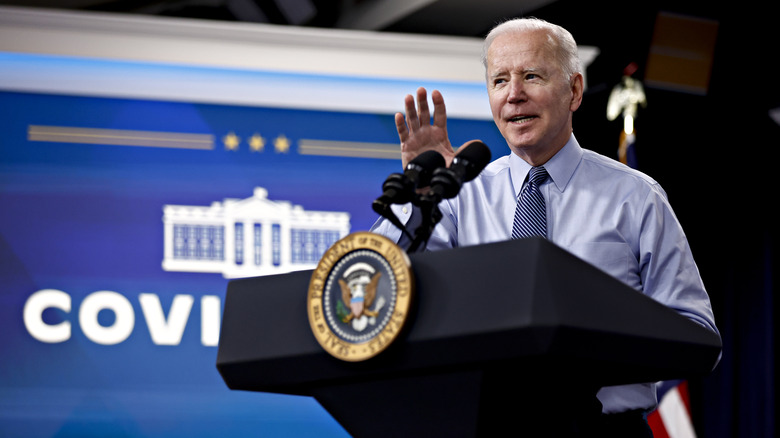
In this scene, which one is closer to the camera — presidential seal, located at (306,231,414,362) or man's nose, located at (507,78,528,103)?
presidential seal, located at (306,231,414,362)

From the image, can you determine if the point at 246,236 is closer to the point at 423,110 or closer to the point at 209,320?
the point at 209,320

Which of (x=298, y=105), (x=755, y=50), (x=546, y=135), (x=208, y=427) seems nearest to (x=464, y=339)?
(x=546, y=135)

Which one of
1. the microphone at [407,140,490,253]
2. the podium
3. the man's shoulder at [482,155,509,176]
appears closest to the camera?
the podium

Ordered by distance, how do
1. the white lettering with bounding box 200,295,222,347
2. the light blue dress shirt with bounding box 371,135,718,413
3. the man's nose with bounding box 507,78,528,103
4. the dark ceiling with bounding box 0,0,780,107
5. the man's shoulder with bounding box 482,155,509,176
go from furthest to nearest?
the dark ceiling with bounding box 0,0,780,107 → the white lettering with bounding box 200,295,222,347 → the man's shoulder with bounding box 482,155,509,176 → the man's nose with bounding box 507,78,528,103 → the light blue dress shirt with bounding box 371,135,718,413

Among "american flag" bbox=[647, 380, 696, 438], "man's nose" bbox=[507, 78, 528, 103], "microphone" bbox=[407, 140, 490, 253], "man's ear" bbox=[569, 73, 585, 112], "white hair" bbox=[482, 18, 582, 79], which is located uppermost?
"white hair" bbox=[482, 18, 582, 79]

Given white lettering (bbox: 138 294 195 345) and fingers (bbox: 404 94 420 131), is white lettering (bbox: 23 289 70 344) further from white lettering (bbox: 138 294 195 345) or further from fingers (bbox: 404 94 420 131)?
fingers (bbox: 404 94 420 131)

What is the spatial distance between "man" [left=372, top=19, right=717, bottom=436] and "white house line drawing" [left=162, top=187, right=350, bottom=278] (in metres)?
2.19

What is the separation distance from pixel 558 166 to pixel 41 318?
263 cm

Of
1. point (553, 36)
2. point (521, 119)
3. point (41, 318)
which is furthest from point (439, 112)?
point (41, 318)

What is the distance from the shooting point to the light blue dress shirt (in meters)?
1.22

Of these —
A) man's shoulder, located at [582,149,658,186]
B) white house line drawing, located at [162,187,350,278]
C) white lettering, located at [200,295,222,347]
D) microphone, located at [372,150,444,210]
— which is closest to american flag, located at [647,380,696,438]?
white house line drawing, located at [162,187,350,278]

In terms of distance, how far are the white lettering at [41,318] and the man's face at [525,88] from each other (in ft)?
8.38

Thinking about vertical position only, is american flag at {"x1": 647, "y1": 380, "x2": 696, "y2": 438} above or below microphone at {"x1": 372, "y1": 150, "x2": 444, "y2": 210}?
below

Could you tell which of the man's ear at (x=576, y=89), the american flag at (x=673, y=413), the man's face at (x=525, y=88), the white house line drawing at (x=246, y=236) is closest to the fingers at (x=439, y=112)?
the man's face at (x=525, y=88)
